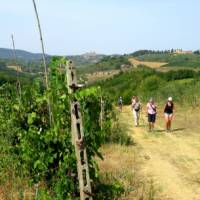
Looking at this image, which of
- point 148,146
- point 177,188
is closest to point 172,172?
point 177,188

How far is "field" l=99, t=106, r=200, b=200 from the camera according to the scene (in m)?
10.8

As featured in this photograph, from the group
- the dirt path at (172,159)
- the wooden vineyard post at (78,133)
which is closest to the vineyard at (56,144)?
the wooden vineyard post at (78,133)

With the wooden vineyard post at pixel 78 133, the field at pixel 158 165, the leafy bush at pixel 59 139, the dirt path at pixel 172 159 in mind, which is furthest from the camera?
the dirt path at pixel 172 159

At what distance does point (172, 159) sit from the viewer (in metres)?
14.3

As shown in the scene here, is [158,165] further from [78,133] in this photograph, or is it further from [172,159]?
[78,133]

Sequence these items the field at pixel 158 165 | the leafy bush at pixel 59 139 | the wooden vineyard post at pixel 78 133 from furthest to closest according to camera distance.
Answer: the field at pixel 158 165
the leafy bush at pixel 59 139
the wooden vineyard post at pixel 78 133

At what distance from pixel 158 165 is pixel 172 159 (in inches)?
37.3

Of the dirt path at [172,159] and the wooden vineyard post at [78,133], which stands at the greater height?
the wooden vineyard post at [78,133]

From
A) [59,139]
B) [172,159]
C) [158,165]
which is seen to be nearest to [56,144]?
[59,139]

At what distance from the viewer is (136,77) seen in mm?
85875

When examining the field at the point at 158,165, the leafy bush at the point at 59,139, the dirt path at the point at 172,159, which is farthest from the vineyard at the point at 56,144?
the dirt path at the point at 172,159

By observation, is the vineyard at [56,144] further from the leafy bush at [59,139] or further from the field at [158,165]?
the field at [158,165]

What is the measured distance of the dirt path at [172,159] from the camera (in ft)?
36.4

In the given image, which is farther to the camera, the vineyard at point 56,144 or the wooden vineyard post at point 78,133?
the vineyard at point 56,144
